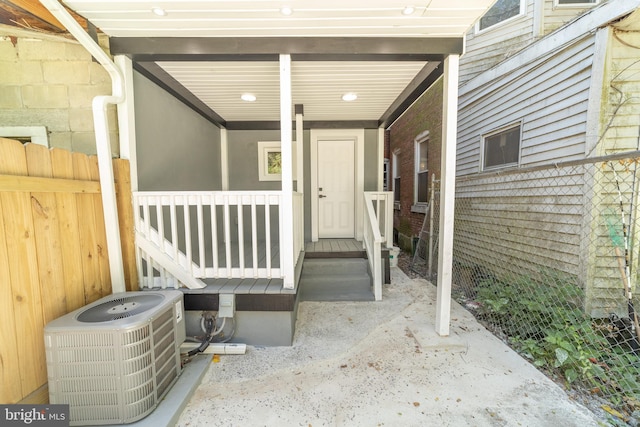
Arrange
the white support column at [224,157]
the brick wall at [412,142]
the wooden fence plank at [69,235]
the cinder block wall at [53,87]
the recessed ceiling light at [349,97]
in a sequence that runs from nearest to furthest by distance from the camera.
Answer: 1. the wooden fence plank at [69,235]
2. the cinder block wall at [53,87]
3. the recessed ceiling light at [349,97]
4. the white support column at [224,157]
5. the brick wall at [412,142]

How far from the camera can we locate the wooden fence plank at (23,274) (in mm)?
1391

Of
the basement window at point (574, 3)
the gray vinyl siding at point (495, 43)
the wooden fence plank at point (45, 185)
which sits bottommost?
the wooden fence plank at point (45, 185)

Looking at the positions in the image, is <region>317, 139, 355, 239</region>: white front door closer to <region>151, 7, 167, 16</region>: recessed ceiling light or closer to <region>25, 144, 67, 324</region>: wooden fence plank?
<region>151, 7, 167, 16</region>: recessed ceiling light

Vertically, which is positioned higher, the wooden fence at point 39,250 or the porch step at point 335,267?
the wooden fence at point 39,250

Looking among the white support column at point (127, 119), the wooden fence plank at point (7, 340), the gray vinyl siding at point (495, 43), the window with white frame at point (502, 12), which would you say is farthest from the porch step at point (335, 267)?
the window with white frame at point (502, 12)

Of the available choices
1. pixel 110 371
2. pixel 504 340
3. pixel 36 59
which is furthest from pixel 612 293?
pixel 36 59

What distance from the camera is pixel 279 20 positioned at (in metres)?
1.95

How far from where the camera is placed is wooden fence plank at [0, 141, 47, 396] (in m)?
1.39

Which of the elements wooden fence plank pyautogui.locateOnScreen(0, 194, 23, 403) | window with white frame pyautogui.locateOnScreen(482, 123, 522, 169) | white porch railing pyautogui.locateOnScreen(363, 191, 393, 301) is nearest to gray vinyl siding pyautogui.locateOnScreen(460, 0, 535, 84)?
window with white frame pyautogui.locateOnScreen(482, 123, 522, 169)

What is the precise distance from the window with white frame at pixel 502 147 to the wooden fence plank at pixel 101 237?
488 cm

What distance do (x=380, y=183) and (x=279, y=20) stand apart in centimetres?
313

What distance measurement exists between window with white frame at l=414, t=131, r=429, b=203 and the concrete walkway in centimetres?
415

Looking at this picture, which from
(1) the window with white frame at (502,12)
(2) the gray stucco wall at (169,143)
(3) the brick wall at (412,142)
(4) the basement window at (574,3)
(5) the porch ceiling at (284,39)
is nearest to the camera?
(5) the porch ceiling at (284,39)

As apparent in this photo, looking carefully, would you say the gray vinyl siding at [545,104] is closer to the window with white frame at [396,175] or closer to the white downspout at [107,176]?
the window with white frame at [396,175]
